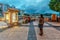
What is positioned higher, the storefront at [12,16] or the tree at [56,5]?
the tree at [56,5]

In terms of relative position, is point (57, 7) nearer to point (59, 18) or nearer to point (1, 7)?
point (59, 18)

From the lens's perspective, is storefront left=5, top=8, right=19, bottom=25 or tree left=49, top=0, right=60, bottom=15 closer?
storefront left=5, top=8, right=19, bottom=25

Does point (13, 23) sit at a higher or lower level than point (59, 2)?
lower

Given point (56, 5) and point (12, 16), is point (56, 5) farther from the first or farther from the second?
point (12, 16)

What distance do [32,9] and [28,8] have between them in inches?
45.8

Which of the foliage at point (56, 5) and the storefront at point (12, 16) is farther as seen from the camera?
the foliage at point (56, 5)

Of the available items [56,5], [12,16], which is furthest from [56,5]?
[12,16]

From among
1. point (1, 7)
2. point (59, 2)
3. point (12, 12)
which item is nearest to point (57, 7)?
point (59, 2)

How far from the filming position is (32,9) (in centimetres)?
1970

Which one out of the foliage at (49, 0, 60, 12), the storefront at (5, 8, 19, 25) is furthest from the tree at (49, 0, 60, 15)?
the storefront at (5, 8, 19, 25)

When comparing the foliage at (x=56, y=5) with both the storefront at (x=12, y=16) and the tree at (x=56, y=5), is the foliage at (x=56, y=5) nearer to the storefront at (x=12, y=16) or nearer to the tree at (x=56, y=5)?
the tree at (x=56, y=5)

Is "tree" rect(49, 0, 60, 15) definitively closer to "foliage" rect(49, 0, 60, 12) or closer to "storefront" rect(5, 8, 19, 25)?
"foliage" rect(49, 0, 60, 12)

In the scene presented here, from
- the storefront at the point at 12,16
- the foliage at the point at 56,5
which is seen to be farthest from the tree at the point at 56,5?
the storefront at the point at 12,16

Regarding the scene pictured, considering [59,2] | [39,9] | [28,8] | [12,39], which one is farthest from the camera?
[59,2]
